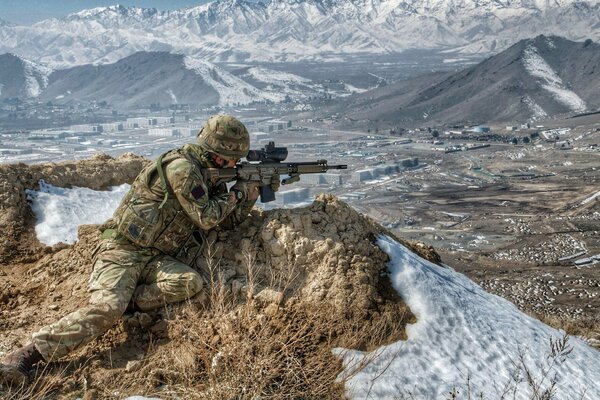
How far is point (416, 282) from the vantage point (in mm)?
5676

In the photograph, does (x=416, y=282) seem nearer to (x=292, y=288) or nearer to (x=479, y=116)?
(x=292, y=288)

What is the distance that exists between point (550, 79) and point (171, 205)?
118806 mm

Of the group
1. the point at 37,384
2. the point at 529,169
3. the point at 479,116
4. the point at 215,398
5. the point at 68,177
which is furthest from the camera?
the point at 479,116

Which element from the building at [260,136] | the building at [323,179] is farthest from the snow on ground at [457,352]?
the building at [260,136]

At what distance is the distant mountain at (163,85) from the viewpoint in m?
156

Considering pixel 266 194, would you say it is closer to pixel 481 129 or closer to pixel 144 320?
pixel 144 320

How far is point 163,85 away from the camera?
170 metres

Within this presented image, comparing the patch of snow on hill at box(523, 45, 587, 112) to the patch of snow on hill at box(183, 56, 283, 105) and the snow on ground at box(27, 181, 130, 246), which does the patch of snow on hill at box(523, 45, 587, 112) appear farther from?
the snow on ground at box(27, 181, 130, 246)

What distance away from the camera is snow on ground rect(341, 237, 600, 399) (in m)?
4.55

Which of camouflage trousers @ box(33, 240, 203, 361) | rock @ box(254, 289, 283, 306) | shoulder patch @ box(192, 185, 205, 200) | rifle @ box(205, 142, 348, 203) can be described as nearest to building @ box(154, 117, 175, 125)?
rifle @ box(205, 142, 348, 203)

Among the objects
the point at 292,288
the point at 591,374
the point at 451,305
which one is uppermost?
the point at 292,288

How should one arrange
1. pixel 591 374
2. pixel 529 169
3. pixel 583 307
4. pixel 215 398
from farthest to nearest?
pixel 529 169 → pixel 583 307 → pixel 591 374 → pixel 215 398

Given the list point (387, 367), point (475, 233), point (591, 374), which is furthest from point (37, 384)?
point (475, 233)

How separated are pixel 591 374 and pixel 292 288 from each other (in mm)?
3114
